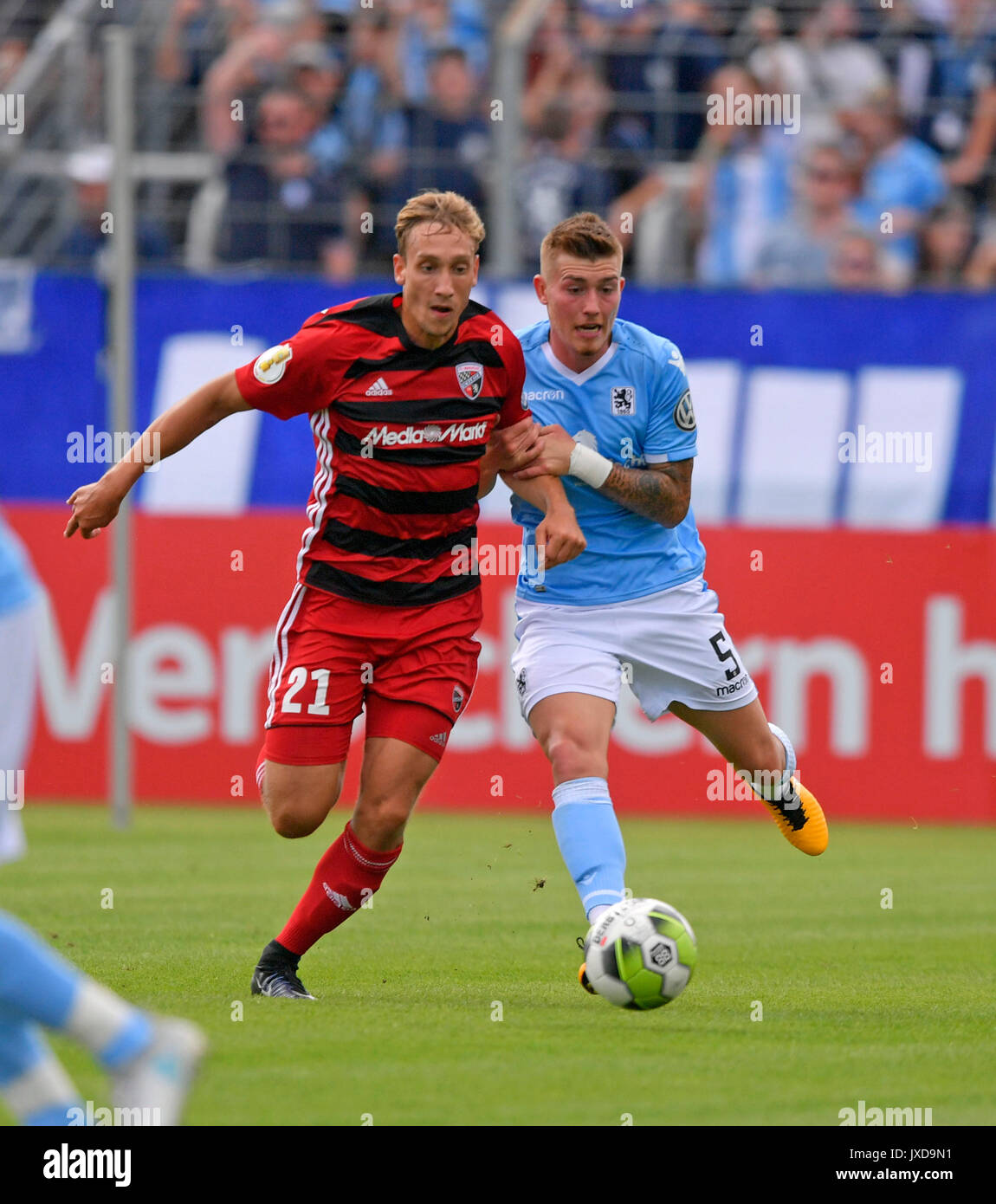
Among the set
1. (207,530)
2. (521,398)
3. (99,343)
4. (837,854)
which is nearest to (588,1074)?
(521,398)

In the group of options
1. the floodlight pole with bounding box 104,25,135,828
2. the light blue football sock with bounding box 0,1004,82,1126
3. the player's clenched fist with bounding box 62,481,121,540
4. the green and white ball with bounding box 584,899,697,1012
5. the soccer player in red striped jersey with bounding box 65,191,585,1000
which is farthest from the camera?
the floodlight pole with bounding box 104,25,135,828

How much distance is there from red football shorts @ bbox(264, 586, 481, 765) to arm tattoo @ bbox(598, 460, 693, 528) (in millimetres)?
693

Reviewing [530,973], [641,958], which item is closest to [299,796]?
[641,958]

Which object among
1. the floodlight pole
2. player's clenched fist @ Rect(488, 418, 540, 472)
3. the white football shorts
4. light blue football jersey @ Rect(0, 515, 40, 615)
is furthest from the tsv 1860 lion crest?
the floodlight pole

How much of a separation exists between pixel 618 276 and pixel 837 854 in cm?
577

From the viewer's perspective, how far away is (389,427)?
701 centimetres

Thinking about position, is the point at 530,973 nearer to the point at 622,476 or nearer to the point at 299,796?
the point at 299,796

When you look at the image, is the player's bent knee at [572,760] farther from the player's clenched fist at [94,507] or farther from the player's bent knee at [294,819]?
the player's clenched fist at [94,507]

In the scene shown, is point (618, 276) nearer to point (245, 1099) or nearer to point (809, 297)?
point (245, 1099)

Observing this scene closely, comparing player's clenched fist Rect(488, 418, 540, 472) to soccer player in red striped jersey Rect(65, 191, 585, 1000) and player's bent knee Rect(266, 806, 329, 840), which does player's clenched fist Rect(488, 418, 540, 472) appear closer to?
soccer player in red striped jersey Rect(65, 191, 585, 1000)

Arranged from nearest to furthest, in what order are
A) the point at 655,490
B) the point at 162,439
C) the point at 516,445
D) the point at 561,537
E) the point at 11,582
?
the point at 11,582, the point at 162,439, the point at 561,537, the point at 516,445, the point at 655,490

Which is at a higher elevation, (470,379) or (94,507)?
(470,379)

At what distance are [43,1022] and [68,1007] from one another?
0.20 feet

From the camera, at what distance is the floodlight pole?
13328mm
